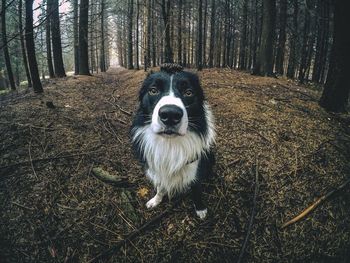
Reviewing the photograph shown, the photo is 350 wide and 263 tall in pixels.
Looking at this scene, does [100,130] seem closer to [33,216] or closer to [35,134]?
[35,134]

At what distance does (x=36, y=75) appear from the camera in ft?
24.3

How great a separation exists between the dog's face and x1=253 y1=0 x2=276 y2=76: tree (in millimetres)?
9588

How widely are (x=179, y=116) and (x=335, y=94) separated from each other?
5.03 metres

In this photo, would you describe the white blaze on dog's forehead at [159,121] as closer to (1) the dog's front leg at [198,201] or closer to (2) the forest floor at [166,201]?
(1) the dog's front leg at [198,201]

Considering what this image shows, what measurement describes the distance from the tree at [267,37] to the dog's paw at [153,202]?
10087 mm

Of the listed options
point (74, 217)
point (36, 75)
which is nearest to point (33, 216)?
point (74, 217)

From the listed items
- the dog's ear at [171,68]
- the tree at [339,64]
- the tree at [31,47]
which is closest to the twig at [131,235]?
the dog's ear at [171,68]

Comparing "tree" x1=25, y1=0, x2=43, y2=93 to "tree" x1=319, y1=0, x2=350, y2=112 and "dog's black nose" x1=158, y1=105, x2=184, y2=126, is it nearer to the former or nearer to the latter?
"dog's black nose" x1=158, y1=105, x2=184, y2=126

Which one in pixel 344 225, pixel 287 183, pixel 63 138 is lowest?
pixel 344 225

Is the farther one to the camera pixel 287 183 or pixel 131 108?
pixel 131 108

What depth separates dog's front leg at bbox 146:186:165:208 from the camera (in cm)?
320

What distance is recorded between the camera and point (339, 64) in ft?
17.4

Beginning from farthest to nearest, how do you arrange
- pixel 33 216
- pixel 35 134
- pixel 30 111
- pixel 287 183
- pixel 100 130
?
1. pixel 30 111
2. pixel 100 130
3. pixel 35 134
4. pixel 287 183
5. pixel 33 216

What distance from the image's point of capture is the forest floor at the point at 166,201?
2672mm
